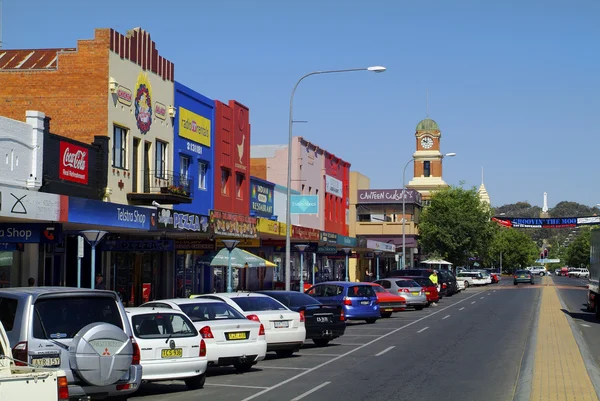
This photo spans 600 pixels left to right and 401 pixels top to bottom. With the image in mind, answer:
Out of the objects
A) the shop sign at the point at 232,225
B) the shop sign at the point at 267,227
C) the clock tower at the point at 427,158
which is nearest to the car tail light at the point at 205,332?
the shop sign at the point at 232,225

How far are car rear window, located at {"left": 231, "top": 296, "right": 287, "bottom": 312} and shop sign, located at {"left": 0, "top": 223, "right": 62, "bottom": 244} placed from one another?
17.8ft

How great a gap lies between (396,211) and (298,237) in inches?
1696

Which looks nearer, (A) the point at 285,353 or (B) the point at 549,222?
(A) the point at 285,353

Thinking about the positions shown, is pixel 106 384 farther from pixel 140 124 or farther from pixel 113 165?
pixel 140 124

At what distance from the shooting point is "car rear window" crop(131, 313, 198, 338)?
49.3 feet

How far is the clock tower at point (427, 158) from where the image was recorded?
120 meters

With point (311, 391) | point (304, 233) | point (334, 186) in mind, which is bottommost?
point (311, 391)

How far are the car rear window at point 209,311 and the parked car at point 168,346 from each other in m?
1.99

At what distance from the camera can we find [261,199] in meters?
48.1

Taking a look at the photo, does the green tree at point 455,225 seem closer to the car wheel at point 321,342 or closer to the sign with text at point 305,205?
the sign with text at point 305,205

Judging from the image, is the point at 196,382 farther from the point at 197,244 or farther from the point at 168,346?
the point at 197,244

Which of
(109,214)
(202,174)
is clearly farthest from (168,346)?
(202,174)

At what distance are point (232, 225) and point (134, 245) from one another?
424 cm

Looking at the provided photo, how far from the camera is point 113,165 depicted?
30.9 metres
